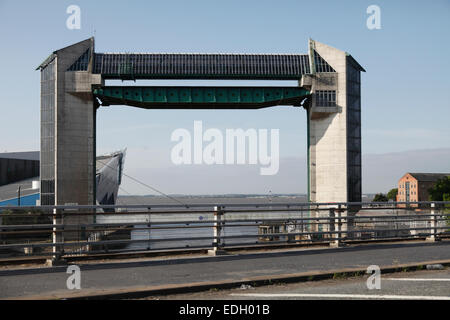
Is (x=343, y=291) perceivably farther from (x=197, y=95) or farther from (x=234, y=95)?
(x=197, y=95)

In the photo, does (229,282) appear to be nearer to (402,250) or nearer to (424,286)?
(424,286)

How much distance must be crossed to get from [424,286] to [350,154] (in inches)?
2139

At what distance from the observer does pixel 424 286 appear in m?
8.34

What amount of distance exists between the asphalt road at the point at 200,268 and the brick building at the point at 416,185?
15456 cm

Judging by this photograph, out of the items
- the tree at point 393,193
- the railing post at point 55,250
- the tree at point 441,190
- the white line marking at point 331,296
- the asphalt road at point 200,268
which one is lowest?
the tree at point 393,193

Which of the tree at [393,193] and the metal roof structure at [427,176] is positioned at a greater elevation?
the metal roof structure at [427,176]

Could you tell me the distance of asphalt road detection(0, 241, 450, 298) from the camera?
334 inches

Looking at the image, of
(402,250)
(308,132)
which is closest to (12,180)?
(308,132)

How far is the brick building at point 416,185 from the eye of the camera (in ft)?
522

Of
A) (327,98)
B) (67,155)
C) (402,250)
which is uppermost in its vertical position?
(327,98)

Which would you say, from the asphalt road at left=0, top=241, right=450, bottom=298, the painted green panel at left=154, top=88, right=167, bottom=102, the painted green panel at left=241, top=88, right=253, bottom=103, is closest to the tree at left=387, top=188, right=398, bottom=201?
the painted green panel at left=241, top=88, right=253, bottom=103

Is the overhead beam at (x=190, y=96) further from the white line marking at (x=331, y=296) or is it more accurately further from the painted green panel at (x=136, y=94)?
the white line marking at (x=331, y=296)

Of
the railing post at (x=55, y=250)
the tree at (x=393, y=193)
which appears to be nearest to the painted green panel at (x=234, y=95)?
the railing post at (x=55, y=250)
